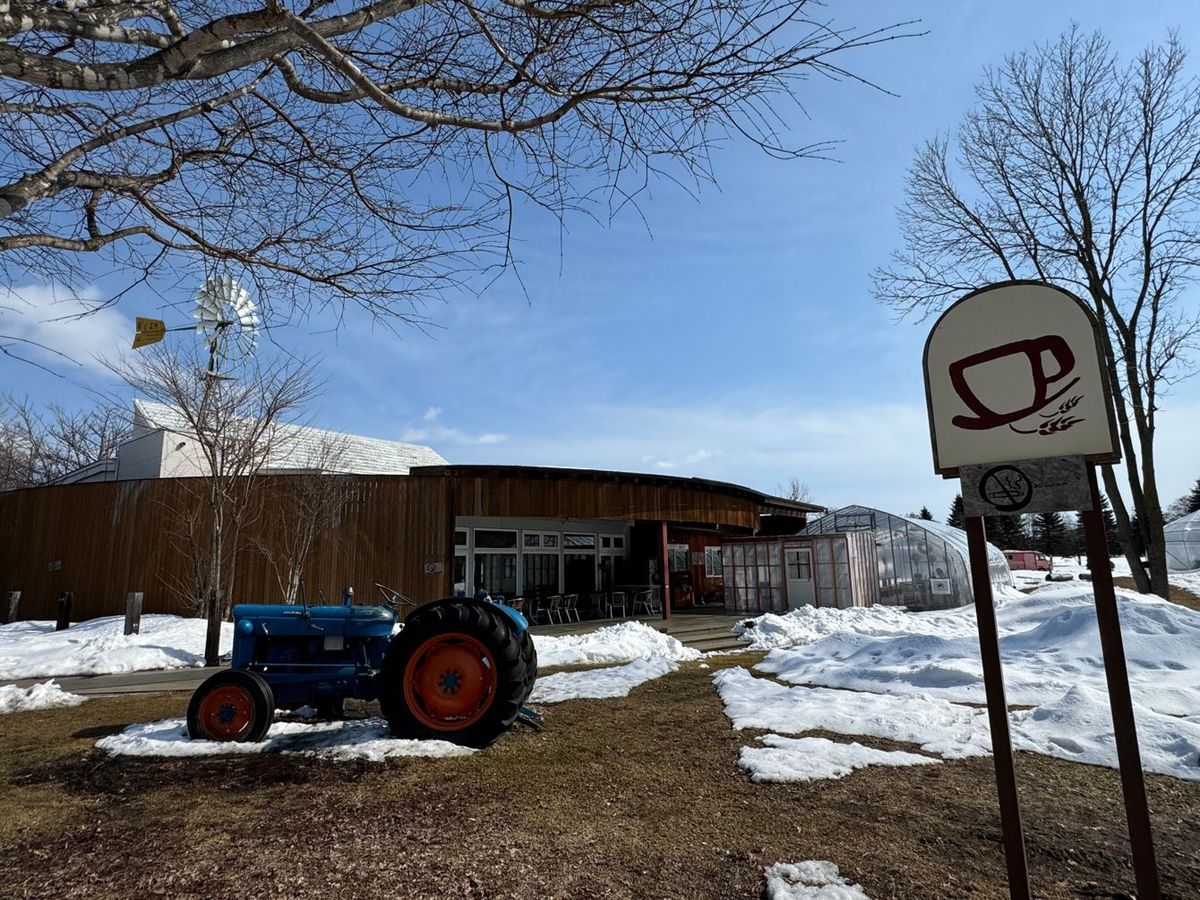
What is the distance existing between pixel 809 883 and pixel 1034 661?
7043 mm

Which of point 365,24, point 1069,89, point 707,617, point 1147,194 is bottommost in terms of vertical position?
point 707,617

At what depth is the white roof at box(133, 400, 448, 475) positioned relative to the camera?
17.9 meters

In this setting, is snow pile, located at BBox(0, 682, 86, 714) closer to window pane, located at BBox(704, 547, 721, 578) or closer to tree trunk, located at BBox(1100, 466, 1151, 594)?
tree trunk, located at BBox(1100, 466, 1151, 594)

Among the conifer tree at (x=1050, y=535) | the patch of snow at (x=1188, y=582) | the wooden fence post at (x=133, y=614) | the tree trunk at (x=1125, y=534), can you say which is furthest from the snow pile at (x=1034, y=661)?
the conifer tree at (x=1050, y=535)

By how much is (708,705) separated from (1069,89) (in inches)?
607

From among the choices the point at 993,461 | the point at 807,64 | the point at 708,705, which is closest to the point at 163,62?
the point at 807,64

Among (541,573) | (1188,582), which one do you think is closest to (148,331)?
(541,573)

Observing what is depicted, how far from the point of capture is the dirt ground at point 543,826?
285 cm

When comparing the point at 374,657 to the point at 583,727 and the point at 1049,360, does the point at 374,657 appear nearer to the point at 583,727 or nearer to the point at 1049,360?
the point at 583,727

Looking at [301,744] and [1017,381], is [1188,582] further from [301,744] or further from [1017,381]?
[301,744]

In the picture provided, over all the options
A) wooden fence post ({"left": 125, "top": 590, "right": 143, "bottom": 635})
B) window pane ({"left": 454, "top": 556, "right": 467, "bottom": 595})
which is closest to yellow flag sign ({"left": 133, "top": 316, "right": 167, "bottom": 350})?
wooden fence post ({"left": 125, "top": 590, "right": 143, "bottom": 635})

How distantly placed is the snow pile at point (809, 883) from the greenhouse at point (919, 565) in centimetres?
1971

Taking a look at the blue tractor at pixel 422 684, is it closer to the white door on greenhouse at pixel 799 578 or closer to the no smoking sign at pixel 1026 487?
the no smoking sign at pixel 1026 487

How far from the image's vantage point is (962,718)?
583 centimetres
